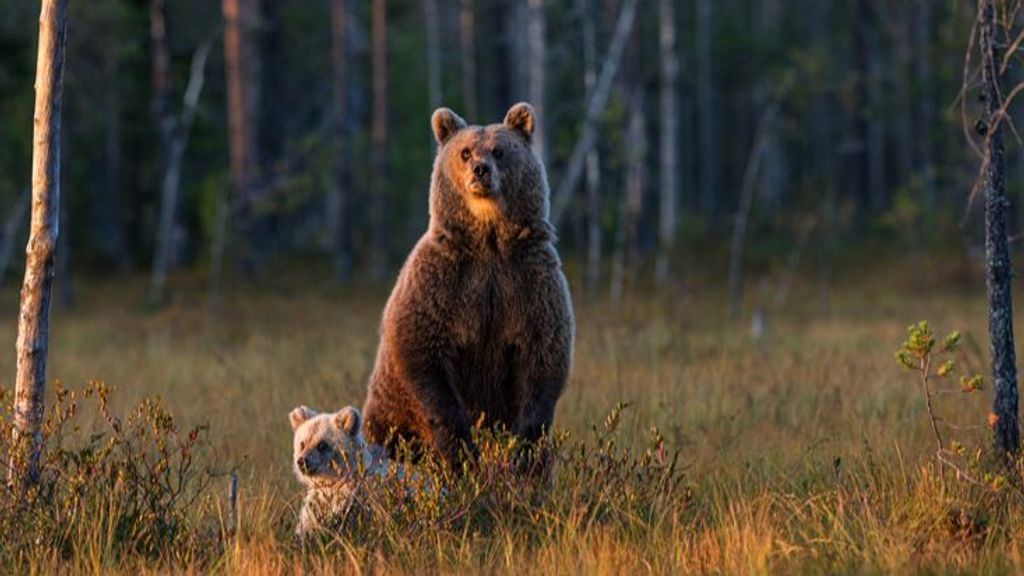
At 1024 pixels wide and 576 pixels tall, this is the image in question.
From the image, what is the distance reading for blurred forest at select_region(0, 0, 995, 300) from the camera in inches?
1113

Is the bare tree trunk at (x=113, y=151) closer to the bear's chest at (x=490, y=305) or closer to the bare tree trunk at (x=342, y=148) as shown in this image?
the bare tree trunk at (x=342, y=148)

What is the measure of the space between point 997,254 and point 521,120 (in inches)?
105

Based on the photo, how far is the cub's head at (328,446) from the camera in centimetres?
733

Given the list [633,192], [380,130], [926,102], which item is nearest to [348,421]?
[633,192]

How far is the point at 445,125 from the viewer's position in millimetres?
7930

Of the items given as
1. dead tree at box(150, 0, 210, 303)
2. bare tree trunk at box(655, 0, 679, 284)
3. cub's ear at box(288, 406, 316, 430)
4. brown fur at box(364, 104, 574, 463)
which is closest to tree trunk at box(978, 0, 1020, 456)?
brown fur at box(364, 104, 574, 463)

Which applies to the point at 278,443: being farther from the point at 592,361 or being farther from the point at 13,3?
the point at 13,3

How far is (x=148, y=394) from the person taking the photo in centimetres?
1305

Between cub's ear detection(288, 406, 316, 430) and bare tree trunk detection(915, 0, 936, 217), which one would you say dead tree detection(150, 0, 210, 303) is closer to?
bare tree trunk detection(915, 0, 936, 217)

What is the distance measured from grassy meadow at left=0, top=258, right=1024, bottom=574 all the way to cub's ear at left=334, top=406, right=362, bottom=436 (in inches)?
19.3

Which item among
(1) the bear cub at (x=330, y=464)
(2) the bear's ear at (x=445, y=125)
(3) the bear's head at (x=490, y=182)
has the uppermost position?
(2) the bear's ear at (x=445, y=125)

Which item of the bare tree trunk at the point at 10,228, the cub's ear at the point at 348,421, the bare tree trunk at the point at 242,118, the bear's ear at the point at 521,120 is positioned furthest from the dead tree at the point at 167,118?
the cub's ear at the point at 348,421

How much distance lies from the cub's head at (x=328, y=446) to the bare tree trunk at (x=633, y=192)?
1622 centimetres

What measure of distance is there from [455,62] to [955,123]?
24.5 metres
